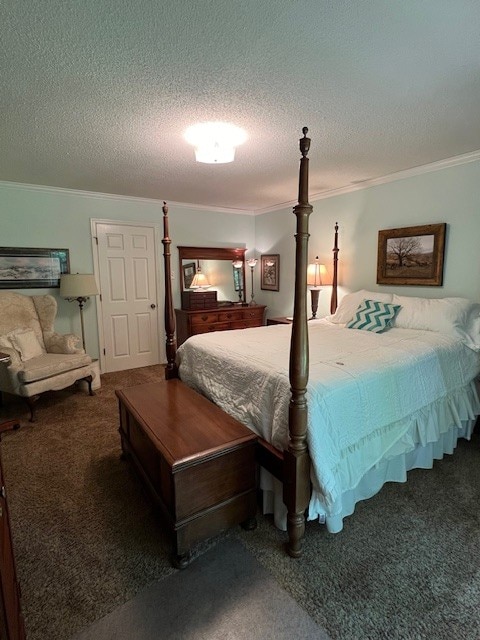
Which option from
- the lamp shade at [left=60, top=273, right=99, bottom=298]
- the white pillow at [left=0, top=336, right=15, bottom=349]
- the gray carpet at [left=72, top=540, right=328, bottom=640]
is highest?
the lamp shade at [left=60, top=273, right=99, bottom=298]

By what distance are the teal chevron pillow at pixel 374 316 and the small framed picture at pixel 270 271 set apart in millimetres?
2000

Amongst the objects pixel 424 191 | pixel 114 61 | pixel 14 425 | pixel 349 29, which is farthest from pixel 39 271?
pixel 424 191

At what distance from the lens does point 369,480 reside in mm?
1970

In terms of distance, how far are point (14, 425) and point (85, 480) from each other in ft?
5.39

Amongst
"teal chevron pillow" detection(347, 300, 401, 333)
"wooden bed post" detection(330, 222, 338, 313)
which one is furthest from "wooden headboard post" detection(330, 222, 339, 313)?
"teal chevron pillow" detection(347, 300, 401, 333)

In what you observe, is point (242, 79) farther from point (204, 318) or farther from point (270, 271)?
point (270, 271)

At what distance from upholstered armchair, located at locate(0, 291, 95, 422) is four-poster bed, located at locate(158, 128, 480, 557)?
1339mm

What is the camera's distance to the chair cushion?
304 cm

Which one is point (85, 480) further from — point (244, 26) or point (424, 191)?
point (424, 191)

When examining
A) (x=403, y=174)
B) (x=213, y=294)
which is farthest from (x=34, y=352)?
(x=403, y=174)

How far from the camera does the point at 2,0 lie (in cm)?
121

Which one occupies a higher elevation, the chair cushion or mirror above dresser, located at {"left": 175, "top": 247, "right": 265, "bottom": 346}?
mirror above dresser, located at {"left": 175, "top": 247, "right": 265, "bottom": 346}

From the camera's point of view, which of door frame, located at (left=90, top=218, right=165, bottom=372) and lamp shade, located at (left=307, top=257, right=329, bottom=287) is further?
door frame, located at (left=90, top=218, right=165, bottom=372)

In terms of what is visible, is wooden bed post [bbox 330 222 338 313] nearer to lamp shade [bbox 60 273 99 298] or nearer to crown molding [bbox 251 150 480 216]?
crown molding [bbox 251 150 480 216]
